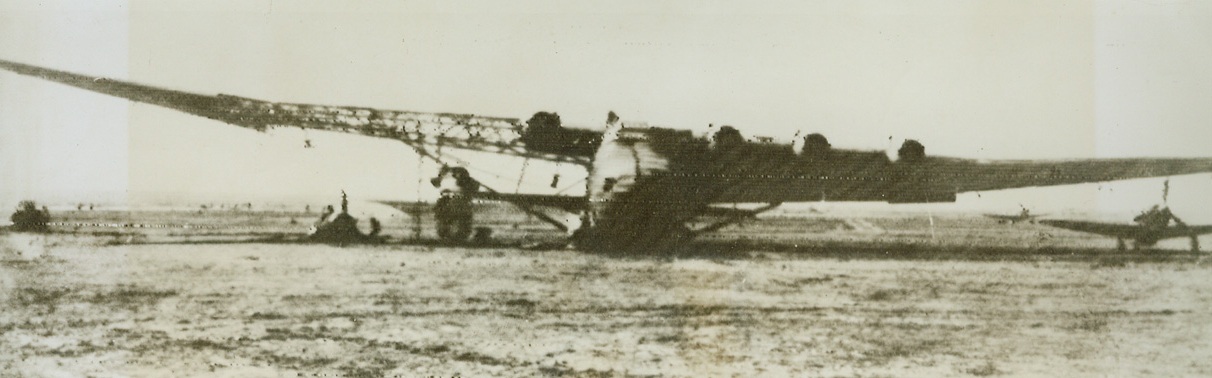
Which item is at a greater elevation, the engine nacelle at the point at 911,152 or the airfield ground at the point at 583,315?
the engine nacelle at the point at 911,152

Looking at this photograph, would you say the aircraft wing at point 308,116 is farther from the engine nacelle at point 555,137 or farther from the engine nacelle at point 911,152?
the engine nacelle at point 911,152

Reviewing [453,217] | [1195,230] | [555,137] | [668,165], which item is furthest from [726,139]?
[1195,230]

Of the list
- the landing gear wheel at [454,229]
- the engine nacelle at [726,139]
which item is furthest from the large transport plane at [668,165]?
the landing gear wheel at [454,229]

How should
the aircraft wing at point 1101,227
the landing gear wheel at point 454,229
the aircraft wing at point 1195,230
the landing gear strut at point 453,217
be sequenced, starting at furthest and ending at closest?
the landing gear wheel at point 454,229, the landing gear strut at point 453,217, the aircraft wing at point 1101,227, the aircraft wing at point 1195,230

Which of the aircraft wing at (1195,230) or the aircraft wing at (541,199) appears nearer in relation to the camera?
the aircraft wing at (1195,230)

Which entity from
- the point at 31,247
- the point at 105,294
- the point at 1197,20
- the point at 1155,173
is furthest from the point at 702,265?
the point at 31,247

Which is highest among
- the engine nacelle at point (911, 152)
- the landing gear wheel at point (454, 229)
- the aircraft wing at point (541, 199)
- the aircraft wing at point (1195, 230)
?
the engine nacelle at point (911, 152)

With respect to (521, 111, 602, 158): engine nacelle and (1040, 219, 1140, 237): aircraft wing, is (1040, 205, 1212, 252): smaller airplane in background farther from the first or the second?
(521, 111, 602, 158): engine nacelle
